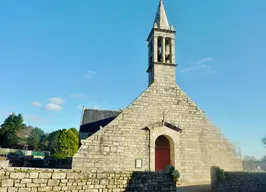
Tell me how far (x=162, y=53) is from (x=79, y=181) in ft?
34.2

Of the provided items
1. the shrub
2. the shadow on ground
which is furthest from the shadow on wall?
the shadow on ground

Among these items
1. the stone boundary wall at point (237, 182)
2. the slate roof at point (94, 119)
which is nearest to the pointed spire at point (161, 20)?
the stone boundary wall at point (237, 182)

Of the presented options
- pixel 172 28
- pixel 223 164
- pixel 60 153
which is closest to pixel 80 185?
pixel 223 164

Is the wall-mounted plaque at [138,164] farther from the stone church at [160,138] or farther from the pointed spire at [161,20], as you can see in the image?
the pointed spire at [161,20]

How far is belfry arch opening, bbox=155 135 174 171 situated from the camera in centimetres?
1289

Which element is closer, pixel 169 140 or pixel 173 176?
pixel 173 176

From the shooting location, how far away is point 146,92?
13.7m

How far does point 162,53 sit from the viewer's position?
15.0 metres

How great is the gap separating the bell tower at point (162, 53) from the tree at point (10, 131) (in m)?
37.5

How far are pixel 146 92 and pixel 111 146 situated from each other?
3947 mm

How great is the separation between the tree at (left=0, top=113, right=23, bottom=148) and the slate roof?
1012 inches

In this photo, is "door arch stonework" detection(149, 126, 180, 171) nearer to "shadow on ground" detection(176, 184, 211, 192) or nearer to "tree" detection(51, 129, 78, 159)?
"shadow on ground" detection(176, 184, 211, 192)

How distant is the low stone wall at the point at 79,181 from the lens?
595 centimetres

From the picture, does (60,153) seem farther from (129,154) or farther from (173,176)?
(173,176)
